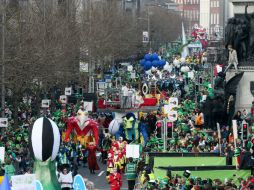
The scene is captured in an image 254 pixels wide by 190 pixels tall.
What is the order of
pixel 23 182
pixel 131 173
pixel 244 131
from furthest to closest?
pixel 244 131 < pixel 131 173 < pixel 23 182

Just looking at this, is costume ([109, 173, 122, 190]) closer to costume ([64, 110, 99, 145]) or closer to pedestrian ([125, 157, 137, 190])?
pedestrian ([125, 157, 137, 190])

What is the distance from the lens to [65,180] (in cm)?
3600

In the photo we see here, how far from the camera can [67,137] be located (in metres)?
45.1

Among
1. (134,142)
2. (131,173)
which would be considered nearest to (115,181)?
(131,173)

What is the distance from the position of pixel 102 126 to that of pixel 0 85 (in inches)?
165

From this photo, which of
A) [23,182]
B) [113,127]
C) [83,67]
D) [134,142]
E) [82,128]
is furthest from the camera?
[83,67]

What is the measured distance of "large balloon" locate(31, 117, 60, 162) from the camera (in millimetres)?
33125

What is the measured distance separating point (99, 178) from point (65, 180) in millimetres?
7194

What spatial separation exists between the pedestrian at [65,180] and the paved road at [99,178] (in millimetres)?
4336

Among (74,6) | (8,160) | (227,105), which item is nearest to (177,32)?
(74,6)

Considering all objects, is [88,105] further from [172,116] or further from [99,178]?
[99,178]

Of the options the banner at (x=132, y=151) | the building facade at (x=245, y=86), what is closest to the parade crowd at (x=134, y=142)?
the banner at (x=132, y=151)

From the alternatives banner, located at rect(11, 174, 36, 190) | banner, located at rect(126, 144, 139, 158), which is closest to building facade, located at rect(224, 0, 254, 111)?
banner, located at rect(126, 144, 139, 158)

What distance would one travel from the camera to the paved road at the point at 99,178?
40.9m
